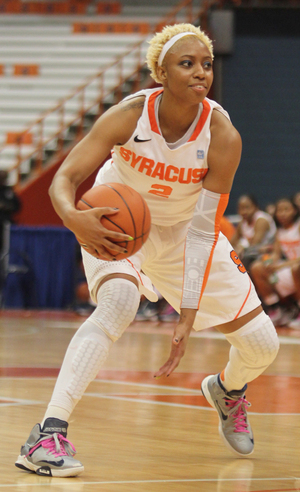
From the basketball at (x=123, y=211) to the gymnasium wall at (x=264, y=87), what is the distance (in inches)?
501

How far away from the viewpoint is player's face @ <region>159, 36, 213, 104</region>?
10.6 feet

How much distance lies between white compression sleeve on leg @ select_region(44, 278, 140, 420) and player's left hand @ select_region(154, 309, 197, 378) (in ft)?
0.65

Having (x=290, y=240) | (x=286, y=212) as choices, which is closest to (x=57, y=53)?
(x=286, y=212)

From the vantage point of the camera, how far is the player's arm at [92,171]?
9.25ft

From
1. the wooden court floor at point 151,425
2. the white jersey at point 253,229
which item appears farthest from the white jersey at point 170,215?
the white jersey at point 253,229

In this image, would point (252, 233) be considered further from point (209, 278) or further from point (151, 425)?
point (209, 278)

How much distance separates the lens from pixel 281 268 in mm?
10359

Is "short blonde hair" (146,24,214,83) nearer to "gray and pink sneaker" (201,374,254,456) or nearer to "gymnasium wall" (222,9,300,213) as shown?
"gray and pink sneaker" (201,374,254,456)

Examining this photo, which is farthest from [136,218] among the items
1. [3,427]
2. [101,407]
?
[101,407]

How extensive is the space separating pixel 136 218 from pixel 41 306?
33.1 ft

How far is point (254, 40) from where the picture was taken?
15.8 m

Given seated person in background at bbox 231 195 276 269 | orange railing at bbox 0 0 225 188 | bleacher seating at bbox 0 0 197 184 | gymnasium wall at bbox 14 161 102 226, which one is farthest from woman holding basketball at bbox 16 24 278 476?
bleacher seating at bbox 0 0 197 184

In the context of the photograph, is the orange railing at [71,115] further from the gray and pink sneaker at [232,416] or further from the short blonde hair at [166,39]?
the short blonde hair at [166,39]

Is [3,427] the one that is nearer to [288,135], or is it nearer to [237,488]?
[237,488]
